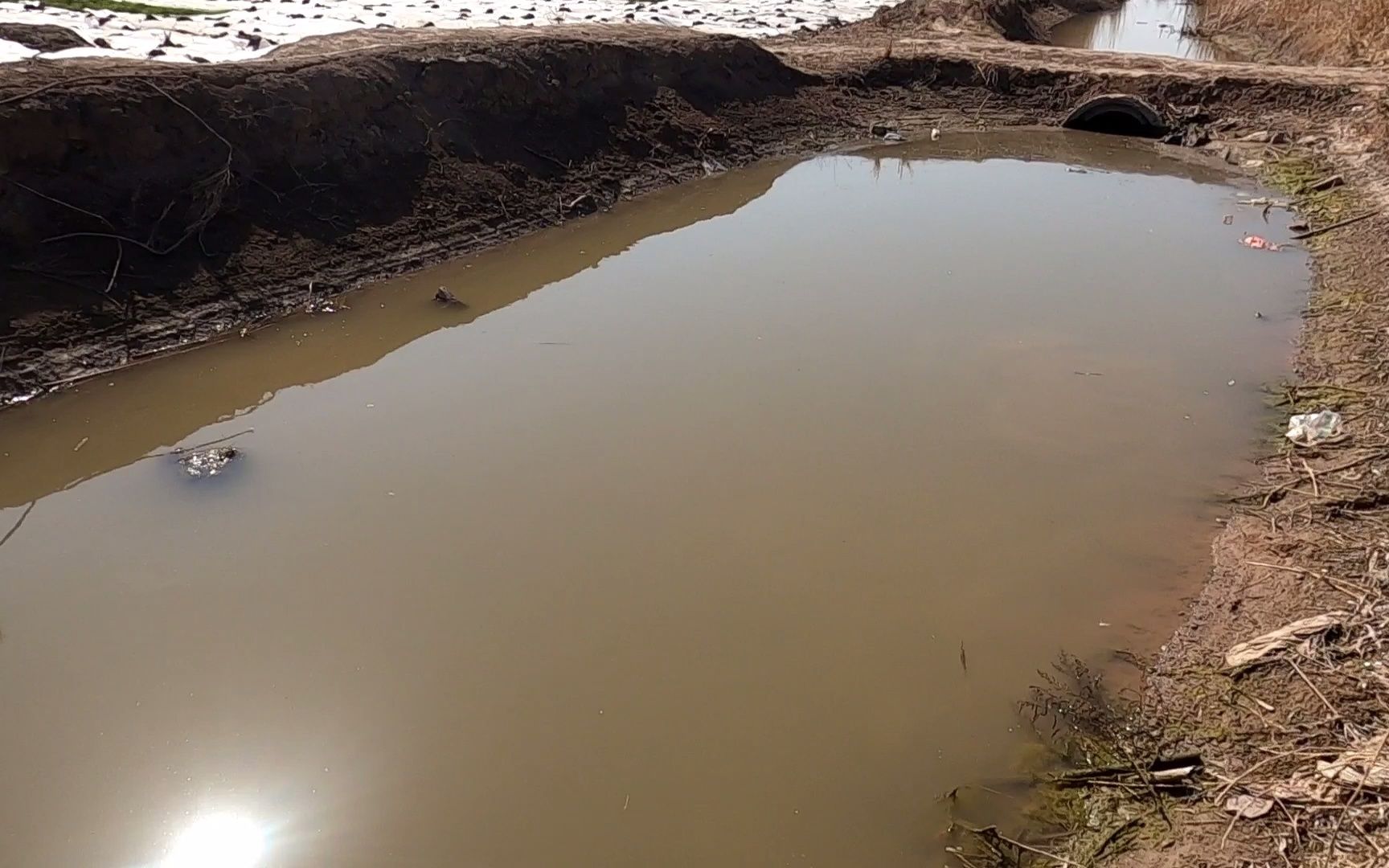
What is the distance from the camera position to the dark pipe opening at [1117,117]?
38.7 feet

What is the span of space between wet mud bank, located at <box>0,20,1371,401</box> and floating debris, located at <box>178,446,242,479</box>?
152 cm

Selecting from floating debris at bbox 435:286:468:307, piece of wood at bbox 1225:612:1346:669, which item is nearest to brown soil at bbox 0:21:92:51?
floating debris at bbox 435:286:468:307

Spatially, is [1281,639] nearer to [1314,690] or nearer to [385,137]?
[1314,690]

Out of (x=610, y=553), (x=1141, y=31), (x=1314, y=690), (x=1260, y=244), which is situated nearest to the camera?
(x=1314, y=690)

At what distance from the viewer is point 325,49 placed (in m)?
9.34

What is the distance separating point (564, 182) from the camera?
9.48m

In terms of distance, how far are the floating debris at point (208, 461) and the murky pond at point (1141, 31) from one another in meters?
16.0

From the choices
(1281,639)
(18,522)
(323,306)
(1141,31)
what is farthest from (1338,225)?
(1141,31)

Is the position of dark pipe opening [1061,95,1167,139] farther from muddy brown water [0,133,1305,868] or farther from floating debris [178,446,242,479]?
floating debris [178,446,242,479]

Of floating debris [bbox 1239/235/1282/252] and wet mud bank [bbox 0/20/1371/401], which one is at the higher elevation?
wet mud bank [bbox 0/20/1371/401]

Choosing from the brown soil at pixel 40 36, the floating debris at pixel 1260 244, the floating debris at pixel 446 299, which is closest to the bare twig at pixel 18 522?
the floating debris at pixel 446 299

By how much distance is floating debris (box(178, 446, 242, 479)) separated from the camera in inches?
210

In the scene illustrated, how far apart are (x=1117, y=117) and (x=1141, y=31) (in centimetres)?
782

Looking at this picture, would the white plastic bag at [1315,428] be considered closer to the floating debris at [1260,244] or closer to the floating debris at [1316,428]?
the floating debris at [1316,428]
